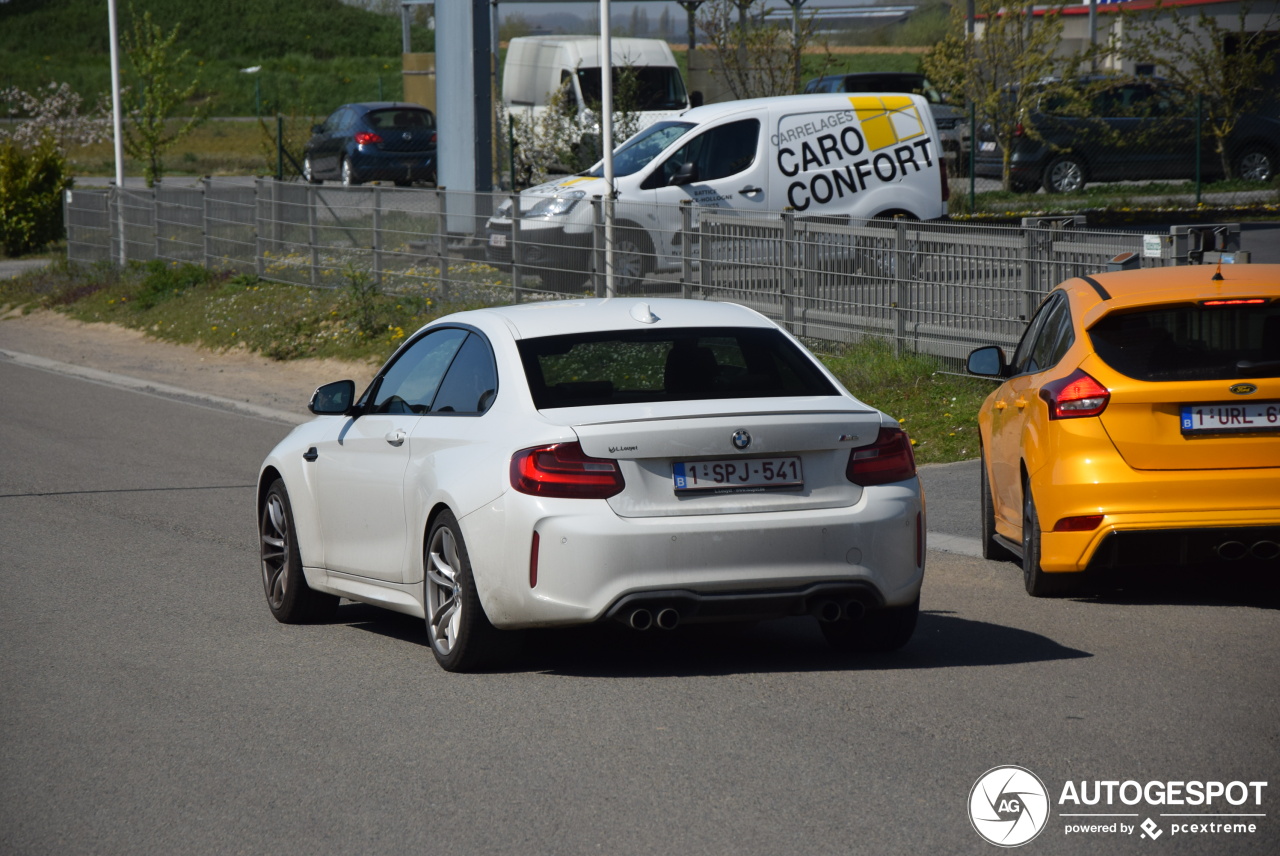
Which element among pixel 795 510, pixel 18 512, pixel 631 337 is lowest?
pixel 18 512

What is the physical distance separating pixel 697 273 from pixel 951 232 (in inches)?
135

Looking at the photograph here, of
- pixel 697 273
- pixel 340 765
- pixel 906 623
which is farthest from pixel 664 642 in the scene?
pixel 697 273

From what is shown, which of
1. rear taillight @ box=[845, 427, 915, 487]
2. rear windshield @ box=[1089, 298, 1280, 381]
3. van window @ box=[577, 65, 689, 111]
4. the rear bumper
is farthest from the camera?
van window @ box=[577, 65, 689, 111]

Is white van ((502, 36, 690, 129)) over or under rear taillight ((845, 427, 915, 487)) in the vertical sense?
over

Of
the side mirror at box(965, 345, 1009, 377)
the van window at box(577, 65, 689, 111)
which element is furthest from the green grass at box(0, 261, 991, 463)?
the van window at box(577, 65, 689, 111)

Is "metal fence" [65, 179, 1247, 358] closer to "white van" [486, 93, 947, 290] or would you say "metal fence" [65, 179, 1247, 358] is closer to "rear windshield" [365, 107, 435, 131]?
"white van" [486, 93, 947, 290]

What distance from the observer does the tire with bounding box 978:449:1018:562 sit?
8.98 metres

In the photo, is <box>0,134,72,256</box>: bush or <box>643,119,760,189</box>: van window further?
<box>0,134,72,256</box>: bush

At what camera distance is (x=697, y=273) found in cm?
1688

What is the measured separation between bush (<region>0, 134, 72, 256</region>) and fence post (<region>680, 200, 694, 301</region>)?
72.1ft

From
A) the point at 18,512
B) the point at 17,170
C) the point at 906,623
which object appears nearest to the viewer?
the point at 906,623

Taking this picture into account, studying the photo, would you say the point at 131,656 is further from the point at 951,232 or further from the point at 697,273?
the point at 697,273

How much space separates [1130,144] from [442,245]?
1587cm

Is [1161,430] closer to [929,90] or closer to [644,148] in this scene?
[644,148]
